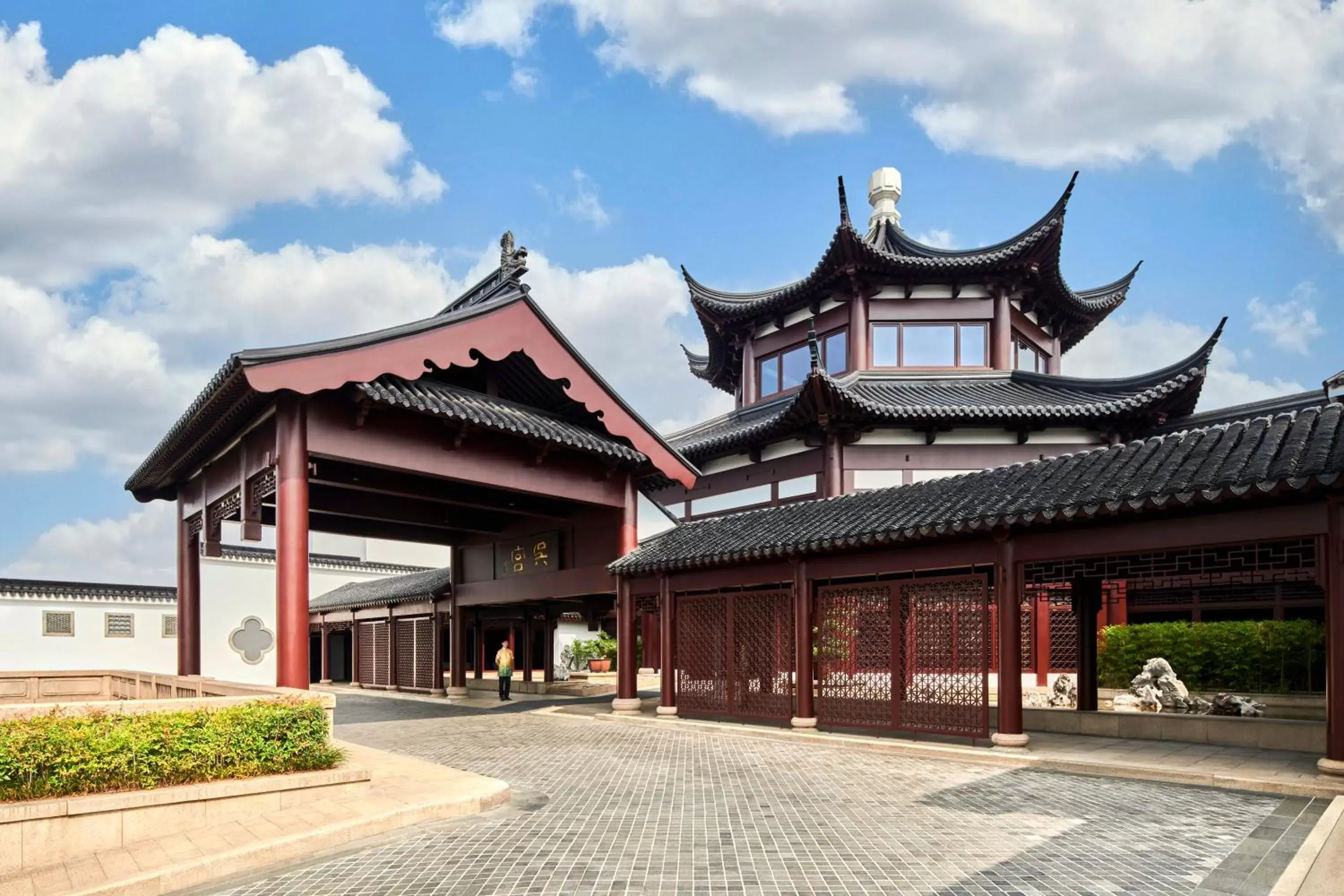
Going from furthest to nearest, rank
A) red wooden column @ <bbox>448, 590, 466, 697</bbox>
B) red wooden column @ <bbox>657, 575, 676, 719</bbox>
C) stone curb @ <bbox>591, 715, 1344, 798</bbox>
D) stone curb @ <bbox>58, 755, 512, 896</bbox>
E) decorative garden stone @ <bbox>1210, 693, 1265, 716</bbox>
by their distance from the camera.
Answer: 1. red wooden column @ <bbox>448, 590, 466, 697</bbox>
2. red wooden column @ <bbox>657, 575, 676, 719</bbox>
3. decorative garden stone @ <bbox>1210, 693, 1265, 716</bbox>
4. stone curb @ <bbox>591, 715, 1344, 798</bbox>
5. stone curb @ <bbox>58, 755, 512, 896</bbox>

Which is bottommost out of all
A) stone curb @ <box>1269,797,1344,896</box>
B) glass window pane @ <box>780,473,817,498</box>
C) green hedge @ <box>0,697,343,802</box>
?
stone curb @ <box>1269,797,1344,896</box>

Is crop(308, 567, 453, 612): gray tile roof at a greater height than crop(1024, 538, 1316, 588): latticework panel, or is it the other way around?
crop(1024, 538, 1316, 588): latticework panel

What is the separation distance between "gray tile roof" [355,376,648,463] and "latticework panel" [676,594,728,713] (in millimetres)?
2894

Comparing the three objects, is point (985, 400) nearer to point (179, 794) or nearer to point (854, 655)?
point (854, 655)

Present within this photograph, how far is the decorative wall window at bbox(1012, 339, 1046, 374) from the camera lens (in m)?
23.7

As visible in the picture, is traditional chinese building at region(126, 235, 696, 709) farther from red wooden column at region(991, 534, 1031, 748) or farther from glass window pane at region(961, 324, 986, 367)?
glass window pane at region(961, 324, 986, 367)

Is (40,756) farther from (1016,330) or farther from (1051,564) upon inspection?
(1016,330)

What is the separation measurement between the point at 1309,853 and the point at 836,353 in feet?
59.9

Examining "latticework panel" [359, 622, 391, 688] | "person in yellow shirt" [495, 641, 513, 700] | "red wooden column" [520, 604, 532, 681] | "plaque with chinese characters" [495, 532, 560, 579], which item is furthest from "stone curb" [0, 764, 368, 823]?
"latticework panel" [359, 622, 391, 688]

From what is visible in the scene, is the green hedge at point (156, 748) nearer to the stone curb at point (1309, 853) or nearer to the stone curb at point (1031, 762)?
the stone curb at point (1031, 762)

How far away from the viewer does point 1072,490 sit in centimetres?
1084

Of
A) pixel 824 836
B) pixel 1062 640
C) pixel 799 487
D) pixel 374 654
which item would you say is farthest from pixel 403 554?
pixel 824 836

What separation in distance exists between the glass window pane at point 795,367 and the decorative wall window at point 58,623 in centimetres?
2233

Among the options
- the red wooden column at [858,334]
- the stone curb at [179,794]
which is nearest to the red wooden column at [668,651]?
the stone curb at [179,794]
